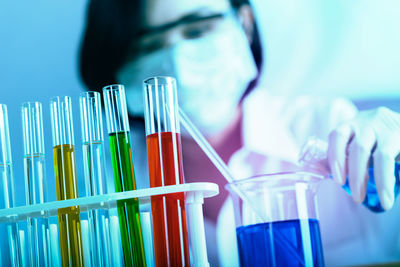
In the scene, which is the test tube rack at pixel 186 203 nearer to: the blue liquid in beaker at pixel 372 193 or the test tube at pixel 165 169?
the test tube at pixel 165 169

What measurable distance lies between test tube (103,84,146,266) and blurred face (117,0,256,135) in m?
0.35

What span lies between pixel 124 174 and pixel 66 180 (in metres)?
0.14

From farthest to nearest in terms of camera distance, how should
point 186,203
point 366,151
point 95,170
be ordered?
1. point 366,151
2. point 95,170
3. point 186,203

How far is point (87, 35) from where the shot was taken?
1.45 meters

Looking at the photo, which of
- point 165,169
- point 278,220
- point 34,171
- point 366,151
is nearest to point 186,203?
point 165,169

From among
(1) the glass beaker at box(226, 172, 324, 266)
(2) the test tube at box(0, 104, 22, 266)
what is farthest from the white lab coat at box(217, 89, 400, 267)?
(2) the test tube at box(0, 104, 22, 266)

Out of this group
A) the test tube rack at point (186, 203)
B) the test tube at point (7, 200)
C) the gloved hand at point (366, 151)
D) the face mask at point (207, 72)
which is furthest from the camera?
the face mask at point (207, 72)

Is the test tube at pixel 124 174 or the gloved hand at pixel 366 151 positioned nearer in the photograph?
the test tube at pixel 124 174

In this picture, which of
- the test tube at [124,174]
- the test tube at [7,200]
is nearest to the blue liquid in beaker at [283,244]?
the test tube at [124,174]

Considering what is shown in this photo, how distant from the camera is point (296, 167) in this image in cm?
131

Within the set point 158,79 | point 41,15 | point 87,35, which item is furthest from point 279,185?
point 41,15

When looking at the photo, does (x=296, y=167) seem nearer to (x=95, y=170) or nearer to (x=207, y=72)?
(x=207, y=72)

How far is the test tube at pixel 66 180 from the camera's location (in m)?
1.03

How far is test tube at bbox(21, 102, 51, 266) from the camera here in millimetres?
1081
